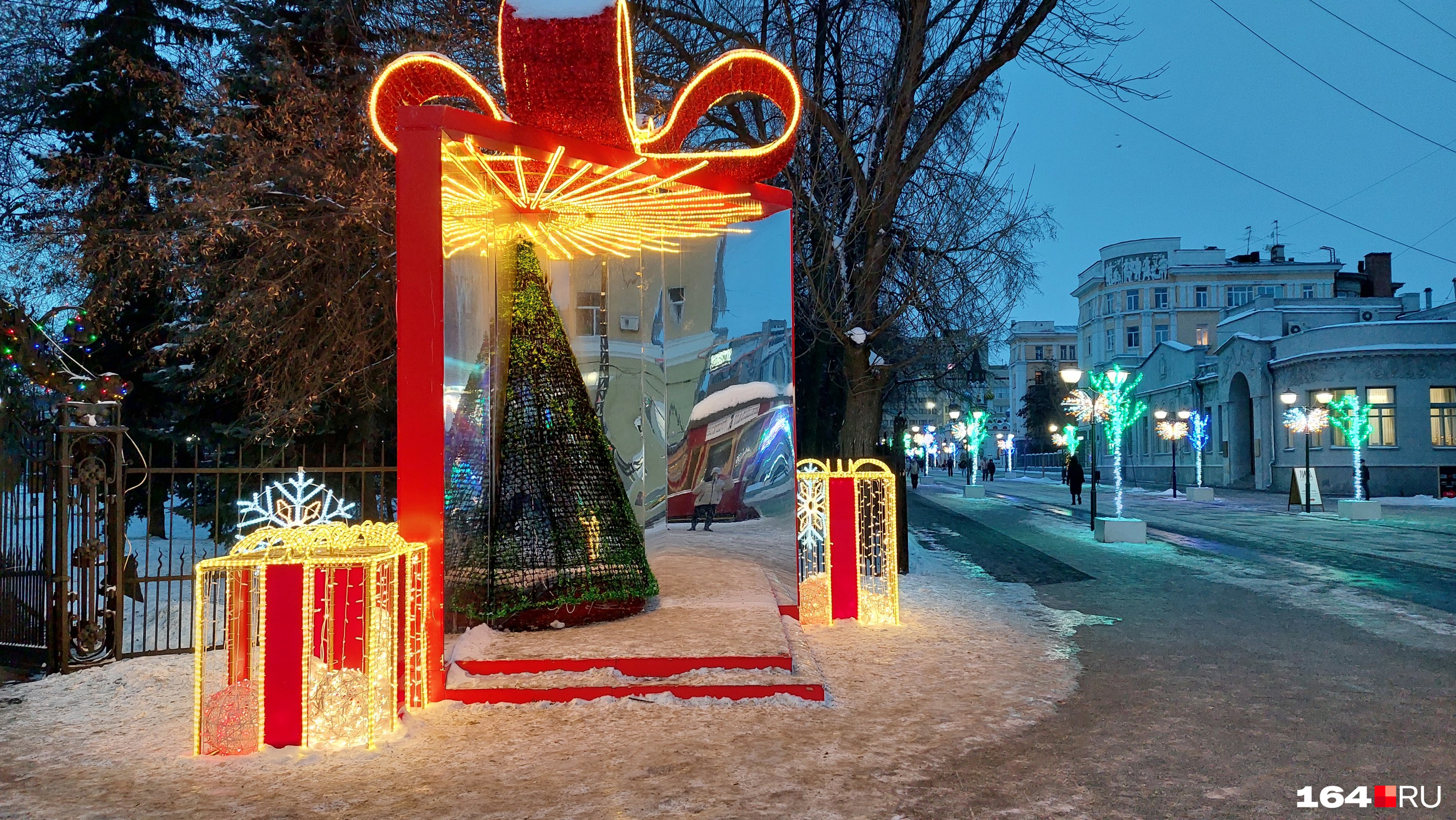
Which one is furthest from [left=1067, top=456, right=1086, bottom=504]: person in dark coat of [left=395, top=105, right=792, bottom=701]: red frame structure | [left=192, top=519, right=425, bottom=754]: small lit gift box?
[left=192, top=519, right=425, bottom=754]: small lit gift box

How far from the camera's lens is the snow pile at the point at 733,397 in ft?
28.0

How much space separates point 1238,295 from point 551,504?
7392 cm

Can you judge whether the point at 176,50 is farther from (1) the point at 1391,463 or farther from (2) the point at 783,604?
(1) the point at 1391,463

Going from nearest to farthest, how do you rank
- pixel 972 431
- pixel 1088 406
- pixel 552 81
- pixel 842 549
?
1. pixel 552 81
2. pixel 842 549
3. pixel 1088 406
4. pixel 972 431

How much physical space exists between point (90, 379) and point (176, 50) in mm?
11169

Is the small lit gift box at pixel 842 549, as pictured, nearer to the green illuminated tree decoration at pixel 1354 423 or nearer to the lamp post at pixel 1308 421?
the lamp post at pixel 1308 421

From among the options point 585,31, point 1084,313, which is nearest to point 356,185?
point 585,31

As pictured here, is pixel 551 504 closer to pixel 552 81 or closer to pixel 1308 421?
pixel 552 81

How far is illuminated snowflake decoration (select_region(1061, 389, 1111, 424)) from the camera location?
77.8ft

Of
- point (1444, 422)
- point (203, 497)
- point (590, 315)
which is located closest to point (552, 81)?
point (590, 315)

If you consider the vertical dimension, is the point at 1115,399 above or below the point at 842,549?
above

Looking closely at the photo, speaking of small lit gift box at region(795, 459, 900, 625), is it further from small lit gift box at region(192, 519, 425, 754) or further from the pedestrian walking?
small lit gift box at region(192, 519, 425, 754)

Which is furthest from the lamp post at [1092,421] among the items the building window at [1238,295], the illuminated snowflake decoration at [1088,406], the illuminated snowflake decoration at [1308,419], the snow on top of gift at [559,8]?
the building window at [1238,295]

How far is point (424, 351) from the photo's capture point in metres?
5.98
